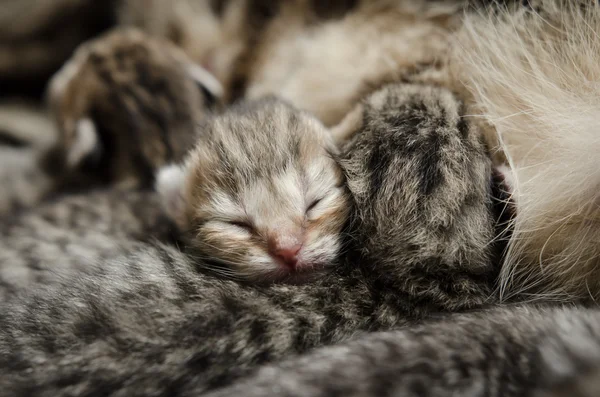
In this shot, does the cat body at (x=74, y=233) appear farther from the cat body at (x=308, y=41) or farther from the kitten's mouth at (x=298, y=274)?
the cat body at (x=308, y=41)

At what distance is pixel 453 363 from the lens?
79 centimetres

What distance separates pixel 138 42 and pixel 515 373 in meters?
1.55

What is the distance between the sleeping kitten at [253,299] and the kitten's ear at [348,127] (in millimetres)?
73

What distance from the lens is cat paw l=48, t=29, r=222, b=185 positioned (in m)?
1.68

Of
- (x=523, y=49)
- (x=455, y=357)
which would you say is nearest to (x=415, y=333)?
(x=455, y=357)

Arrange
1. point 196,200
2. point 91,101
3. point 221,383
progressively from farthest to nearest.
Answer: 1. point 91,101
2. point 196,200
3. point 221,383

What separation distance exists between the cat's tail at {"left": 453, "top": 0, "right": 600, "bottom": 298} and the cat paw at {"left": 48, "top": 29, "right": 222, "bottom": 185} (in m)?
0.84

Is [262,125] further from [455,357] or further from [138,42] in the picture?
[138,42]

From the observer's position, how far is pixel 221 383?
32.8 inches

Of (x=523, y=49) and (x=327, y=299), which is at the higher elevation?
(x=523, y=49)

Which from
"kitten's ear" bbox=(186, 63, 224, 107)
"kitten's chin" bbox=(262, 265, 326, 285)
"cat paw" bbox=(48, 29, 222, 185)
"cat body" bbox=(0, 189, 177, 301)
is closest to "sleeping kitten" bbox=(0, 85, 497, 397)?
"kitten's chin" bbox=(262, 265, 326, 285)

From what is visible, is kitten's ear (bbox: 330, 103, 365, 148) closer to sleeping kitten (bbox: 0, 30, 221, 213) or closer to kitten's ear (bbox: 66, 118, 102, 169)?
sleeping kitten (bbox: 0, 30, 221, 213)

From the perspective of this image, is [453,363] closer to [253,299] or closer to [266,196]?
[253,299]

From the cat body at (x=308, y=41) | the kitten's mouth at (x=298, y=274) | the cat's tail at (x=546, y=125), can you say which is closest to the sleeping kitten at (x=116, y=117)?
the cat body at (x=308, y=41)
